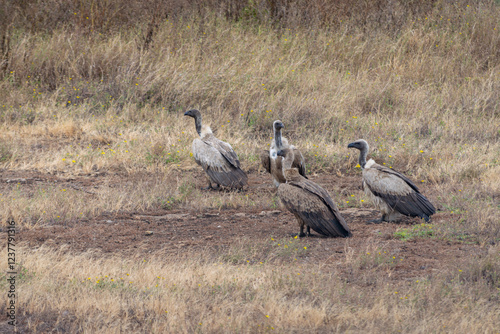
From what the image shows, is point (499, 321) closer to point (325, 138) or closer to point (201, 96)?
point (325, 138)

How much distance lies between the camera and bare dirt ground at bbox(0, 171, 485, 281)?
18.9ft

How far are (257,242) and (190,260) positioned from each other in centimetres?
95

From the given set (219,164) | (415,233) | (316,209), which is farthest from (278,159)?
(415,233)

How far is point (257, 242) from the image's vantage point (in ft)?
20.3

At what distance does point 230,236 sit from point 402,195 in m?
2.04

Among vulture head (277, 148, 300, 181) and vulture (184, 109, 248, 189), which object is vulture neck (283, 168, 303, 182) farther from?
vulture (184, 109, 248, 189)

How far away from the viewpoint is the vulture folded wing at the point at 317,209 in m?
6.25

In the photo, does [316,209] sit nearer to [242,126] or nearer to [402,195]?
[402,195]

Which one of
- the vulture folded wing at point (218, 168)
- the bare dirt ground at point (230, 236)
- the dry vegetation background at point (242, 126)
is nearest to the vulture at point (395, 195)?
the bare dirt ground at point (230, 236)

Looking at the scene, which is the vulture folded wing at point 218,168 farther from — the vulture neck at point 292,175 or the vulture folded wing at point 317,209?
the vulture folded wing at point 317,209

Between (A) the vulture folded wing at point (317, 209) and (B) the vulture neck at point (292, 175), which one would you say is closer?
(A) the vulture folded wing at point (317, 209)

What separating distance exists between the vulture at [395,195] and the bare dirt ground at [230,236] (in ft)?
0.59

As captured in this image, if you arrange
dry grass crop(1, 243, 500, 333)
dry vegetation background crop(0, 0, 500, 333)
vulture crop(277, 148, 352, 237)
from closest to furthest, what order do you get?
dry grass crop(1, 243, 500, 333) < dry vegetation background crop(0, 0, 500, 333) < vulture crop(277, 148, 352, 237)

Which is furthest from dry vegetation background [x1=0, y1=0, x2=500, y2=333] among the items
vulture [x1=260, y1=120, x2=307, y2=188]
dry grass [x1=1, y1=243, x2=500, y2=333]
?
vulture [x1=260, y1=120, x2=307, y2=188]
